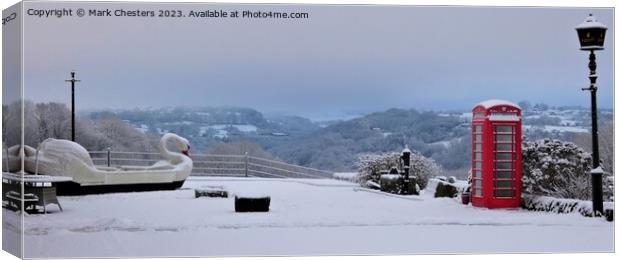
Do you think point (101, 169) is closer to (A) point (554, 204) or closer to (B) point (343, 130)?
(B) point (343, 130)

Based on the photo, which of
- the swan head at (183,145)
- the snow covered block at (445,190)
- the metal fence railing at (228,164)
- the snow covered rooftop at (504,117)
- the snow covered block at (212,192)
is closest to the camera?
the metal fence railing at (228,164)

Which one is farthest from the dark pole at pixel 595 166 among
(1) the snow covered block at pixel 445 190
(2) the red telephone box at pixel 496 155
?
(1) the snow covered block at pixel 445 190

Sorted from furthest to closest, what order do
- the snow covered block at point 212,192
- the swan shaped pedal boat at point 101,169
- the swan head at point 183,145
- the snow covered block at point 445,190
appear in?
the snow covered block at point 445,190, the snow covered block at point 212,192, the swan head at point 183,145, the swan shaped pedal boat at point 101,169

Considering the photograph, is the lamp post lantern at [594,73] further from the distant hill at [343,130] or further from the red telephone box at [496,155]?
the red telephone box at [496,155]

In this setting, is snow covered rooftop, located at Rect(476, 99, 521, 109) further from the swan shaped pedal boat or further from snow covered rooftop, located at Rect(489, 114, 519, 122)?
the swan shaped pedal boat

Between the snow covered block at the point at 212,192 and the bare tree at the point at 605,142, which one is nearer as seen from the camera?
the snow covered block at the point at 212,192

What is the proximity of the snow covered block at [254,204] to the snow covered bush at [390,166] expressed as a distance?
3.95 ft

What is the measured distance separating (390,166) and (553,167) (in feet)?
6.33

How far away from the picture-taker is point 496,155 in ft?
47.9

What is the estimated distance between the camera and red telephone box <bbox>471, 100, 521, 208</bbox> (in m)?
14.4

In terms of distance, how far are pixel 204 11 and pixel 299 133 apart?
5.94ft

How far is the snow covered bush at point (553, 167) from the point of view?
14523mm

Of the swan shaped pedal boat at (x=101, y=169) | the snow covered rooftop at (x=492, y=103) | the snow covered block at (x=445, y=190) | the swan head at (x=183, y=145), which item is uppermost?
the snow covered rooftop at (x=492, y=103)

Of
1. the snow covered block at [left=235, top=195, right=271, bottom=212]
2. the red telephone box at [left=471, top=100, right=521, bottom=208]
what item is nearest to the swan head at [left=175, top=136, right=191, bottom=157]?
the snow covered block at [left=235, top=195, right=271, bottom=212]
